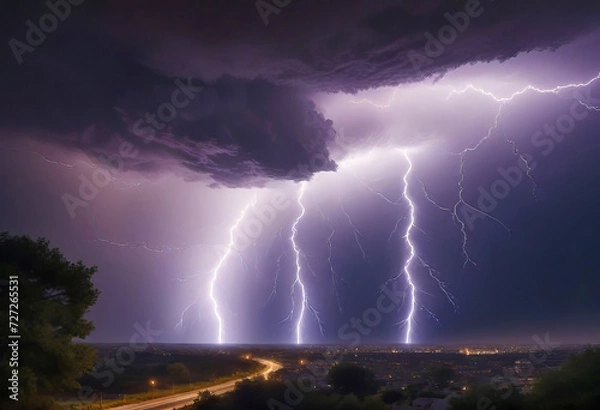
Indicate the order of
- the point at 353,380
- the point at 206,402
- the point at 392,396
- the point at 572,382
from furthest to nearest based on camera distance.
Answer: the point at 353,380
the point at 392,396
the point at 206,402
the point at 572,382

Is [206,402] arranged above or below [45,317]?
below

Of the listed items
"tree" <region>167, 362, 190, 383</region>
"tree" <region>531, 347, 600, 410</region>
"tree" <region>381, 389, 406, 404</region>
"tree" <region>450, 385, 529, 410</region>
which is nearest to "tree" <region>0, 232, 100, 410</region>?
"tree" <region>450, 385, 529, 410</region>

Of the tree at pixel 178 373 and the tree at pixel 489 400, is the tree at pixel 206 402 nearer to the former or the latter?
the tree at pixel 489 400

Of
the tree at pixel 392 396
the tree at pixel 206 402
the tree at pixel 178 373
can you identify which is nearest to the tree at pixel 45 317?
the tree at pixel 206 402

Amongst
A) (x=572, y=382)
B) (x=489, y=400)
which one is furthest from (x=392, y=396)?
(x=572, y=382)

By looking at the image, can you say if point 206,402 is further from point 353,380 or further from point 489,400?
point 489,400

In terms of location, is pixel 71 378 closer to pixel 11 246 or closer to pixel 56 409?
pixel 56 409

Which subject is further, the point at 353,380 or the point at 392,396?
the point at 353,380

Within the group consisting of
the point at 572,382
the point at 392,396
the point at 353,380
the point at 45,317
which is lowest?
the point at 392,396

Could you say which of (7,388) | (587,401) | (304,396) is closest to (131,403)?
(304,396)
